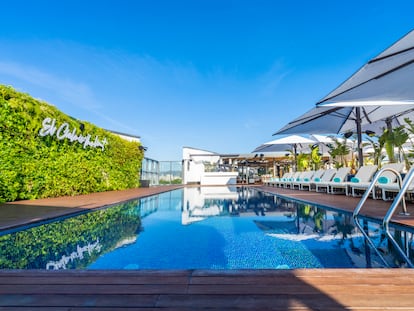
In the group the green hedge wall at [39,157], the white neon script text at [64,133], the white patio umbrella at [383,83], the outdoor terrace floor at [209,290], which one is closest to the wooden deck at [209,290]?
the outdoor terrace floor at [209,290]

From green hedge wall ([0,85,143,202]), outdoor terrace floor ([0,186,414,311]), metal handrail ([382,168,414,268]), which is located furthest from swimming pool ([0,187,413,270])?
green hedge wall ([0,85,143,202])

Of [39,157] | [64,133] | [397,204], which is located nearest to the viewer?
[397,204]

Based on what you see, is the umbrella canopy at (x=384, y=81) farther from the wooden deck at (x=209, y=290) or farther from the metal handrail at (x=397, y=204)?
the wooden deck at (x=209, y=290)

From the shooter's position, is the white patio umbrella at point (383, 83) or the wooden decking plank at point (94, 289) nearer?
the wooden decking plank at point (94, 289)

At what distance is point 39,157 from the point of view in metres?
6.33

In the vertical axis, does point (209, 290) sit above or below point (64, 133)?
below

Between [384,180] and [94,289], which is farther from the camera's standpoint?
[384,180]

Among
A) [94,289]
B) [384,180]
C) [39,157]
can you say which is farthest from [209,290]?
[39,157]

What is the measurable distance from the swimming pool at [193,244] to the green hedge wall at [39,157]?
2.80 m

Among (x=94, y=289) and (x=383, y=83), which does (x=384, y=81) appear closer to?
(x=383, y=83)

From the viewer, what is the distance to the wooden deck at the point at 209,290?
1155mm

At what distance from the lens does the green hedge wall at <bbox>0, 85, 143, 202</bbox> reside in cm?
536

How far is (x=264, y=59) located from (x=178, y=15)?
267 inches

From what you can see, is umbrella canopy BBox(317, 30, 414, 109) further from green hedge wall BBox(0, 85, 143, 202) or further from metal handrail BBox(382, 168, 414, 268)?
green hedge wall BBox(0, 85, 143, 202)
